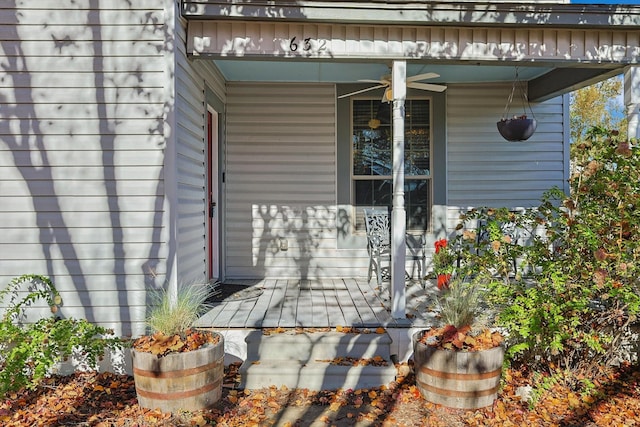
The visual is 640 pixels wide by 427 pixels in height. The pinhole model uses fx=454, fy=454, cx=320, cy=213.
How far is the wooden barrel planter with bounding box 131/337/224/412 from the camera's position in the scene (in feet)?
9.20

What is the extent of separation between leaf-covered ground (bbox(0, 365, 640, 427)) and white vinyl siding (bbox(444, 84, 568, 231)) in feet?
8.97

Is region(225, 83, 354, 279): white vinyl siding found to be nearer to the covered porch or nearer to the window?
the window

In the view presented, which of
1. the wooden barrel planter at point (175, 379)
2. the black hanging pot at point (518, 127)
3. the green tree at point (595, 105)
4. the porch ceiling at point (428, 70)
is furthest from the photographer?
the green tree at point (595, 105)

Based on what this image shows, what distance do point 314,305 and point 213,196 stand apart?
192 centimetres

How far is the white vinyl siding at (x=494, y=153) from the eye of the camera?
572cm

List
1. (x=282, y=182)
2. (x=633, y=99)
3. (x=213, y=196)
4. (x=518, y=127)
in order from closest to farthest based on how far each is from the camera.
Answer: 1. (x=633, y=99)
2. (x=518, y=127)
3. (x=213, y=196)
4. (x=282, y=182)

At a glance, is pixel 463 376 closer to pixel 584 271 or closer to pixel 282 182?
pixel 584 271

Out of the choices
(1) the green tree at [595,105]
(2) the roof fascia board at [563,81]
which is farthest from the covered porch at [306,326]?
(1) the green tree at [595,105]

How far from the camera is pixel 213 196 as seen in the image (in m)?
5.36

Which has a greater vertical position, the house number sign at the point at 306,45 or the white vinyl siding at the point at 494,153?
the house number sign at the point at 306,45

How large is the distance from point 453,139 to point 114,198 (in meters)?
4.02

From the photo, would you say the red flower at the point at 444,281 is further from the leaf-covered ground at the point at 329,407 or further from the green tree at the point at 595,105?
the green tree at the point at 595,105

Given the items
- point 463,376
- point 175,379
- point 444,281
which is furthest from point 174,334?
point 444,281

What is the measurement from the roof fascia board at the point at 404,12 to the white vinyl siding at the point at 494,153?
1.93 meters
